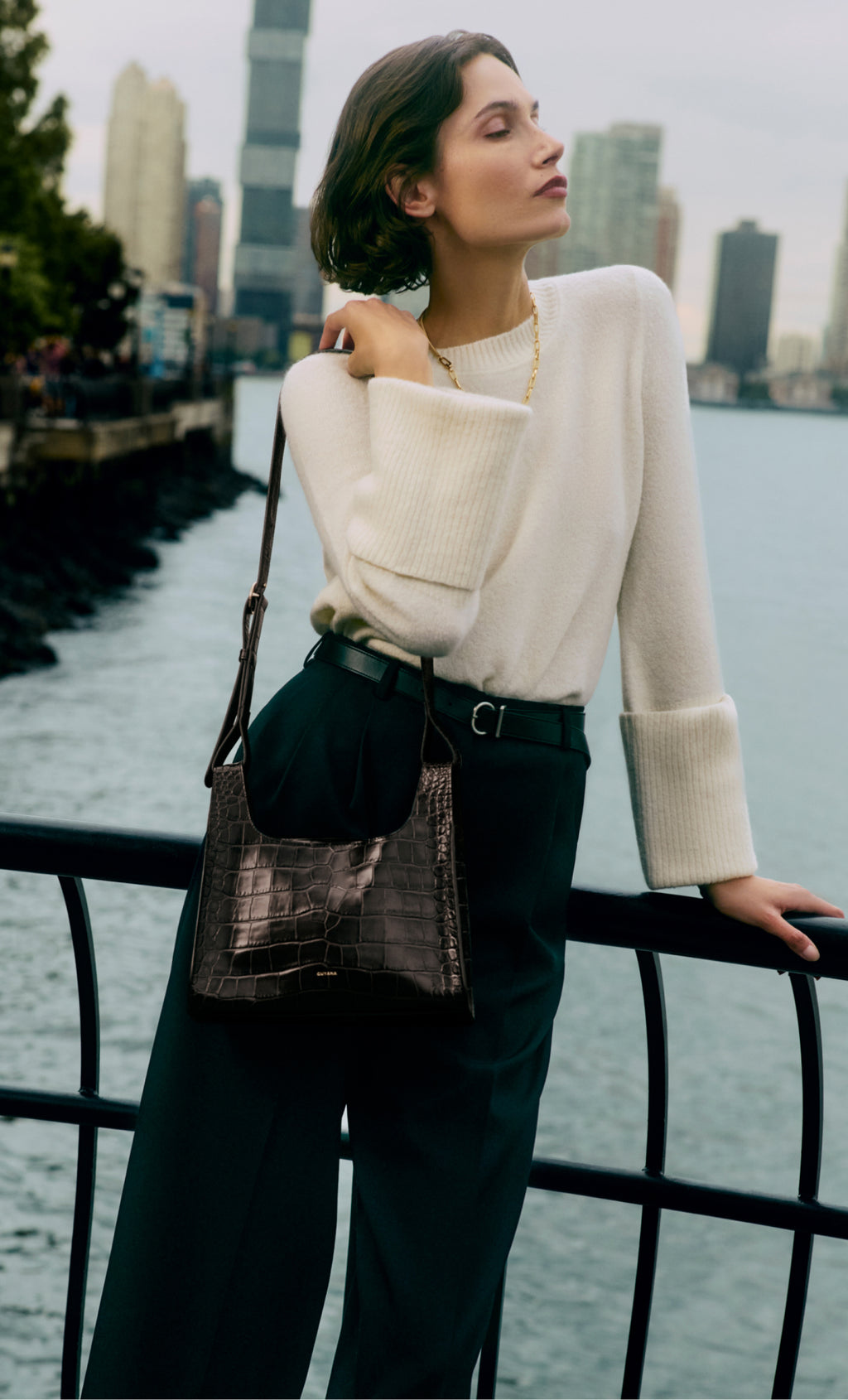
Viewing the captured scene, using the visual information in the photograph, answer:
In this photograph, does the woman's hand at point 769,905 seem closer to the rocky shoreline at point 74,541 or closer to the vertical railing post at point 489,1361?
the vertical railing post at point 489,1361

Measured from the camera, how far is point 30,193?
3341cm

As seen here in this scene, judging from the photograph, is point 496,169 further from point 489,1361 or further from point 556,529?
point 489,1361

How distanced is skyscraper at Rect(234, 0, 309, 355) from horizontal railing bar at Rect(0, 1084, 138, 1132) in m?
59.9

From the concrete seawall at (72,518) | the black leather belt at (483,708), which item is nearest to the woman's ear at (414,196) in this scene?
the black leather belt at (483,708)

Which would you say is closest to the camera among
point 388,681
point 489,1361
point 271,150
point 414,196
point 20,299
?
point 388,681

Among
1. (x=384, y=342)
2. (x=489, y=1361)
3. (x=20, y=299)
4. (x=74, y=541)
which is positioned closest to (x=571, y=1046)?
(x=74, y=541)

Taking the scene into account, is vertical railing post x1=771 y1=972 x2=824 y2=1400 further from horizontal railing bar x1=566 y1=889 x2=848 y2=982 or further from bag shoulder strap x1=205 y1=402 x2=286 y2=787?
bag shoulder strap x1=205 y1=402 x2=286 y2=787

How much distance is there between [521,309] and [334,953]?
2.24 feet

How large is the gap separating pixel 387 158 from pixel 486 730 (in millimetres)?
593

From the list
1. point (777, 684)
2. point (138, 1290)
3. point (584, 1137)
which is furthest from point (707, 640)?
point (777, 684)

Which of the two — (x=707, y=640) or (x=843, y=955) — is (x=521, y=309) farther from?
→ (x=843, y=955)

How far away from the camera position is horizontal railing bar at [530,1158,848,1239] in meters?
1.55

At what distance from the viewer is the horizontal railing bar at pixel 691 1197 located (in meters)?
1.55

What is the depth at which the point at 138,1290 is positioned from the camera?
4.79 feet
